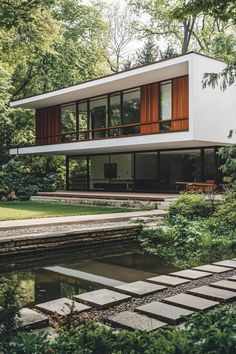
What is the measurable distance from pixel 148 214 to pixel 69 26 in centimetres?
2136

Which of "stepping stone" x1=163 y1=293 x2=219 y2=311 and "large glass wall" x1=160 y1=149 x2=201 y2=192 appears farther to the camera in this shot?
"large glass wall" x1=160 y1=149 x2=201 y2=192

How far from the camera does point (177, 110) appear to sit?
16922 millimetres

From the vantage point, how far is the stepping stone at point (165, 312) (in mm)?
3821

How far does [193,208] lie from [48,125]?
14129 millimetres

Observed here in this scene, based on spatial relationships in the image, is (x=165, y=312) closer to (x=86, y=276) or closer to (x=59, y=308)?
(x=59, y=308)

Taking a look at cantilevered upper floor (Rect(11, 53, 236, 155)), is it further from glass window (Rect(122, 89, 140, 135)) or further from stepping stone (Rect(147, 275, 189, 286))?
stepping stone (Rect(147, 275, 189, 286))

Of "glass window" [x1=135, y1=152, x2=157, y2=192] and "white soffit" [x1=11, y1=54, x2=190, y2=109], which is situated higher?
→ "white soffit" [x1=11, y1=54, x2=190, y2=109]

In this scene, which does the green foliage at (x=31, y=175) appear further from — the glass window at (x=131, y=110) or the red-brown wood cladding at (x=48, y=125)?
the glass window at (x=131, y=110)

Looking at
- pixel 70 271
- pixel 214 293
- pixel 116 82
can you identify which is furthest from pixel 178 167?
pixel 214 293

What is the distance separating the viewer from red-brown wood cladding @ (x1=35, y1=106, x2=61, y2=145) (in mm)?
23453

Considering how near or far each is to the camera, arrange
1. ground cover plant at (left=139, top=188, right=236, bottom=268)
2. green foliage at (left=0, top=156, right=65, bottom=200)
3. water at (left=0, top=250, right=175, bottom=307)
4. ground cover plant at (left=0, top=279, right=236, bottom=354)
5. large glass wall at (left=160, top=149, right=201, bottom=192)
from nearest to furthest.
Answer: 1. ground cover plant at (left=0, top=279, right=236, bottom=354)
2. water at (left=0, top=250, right=175, bottom=307)
3. ground cover plant at (left=139, top=188, right=236, bottom=268)
4. large glass wall at (left=160, top=149, right=201, bottom=192)
5. green foliage at (left=0, top=156, right=65, bottom=200)

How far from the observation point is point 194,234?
384 inches

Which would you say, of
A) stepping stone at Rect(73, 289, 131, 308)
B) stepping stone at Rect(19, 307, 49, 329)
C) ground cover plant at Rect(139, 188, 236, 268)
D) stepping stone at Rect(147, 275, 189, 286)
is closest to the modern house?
ground cover plant at Rect(139, 188, 236, 268)

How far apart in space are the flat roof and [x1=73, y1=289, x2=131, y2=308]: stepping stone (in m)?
12.2
